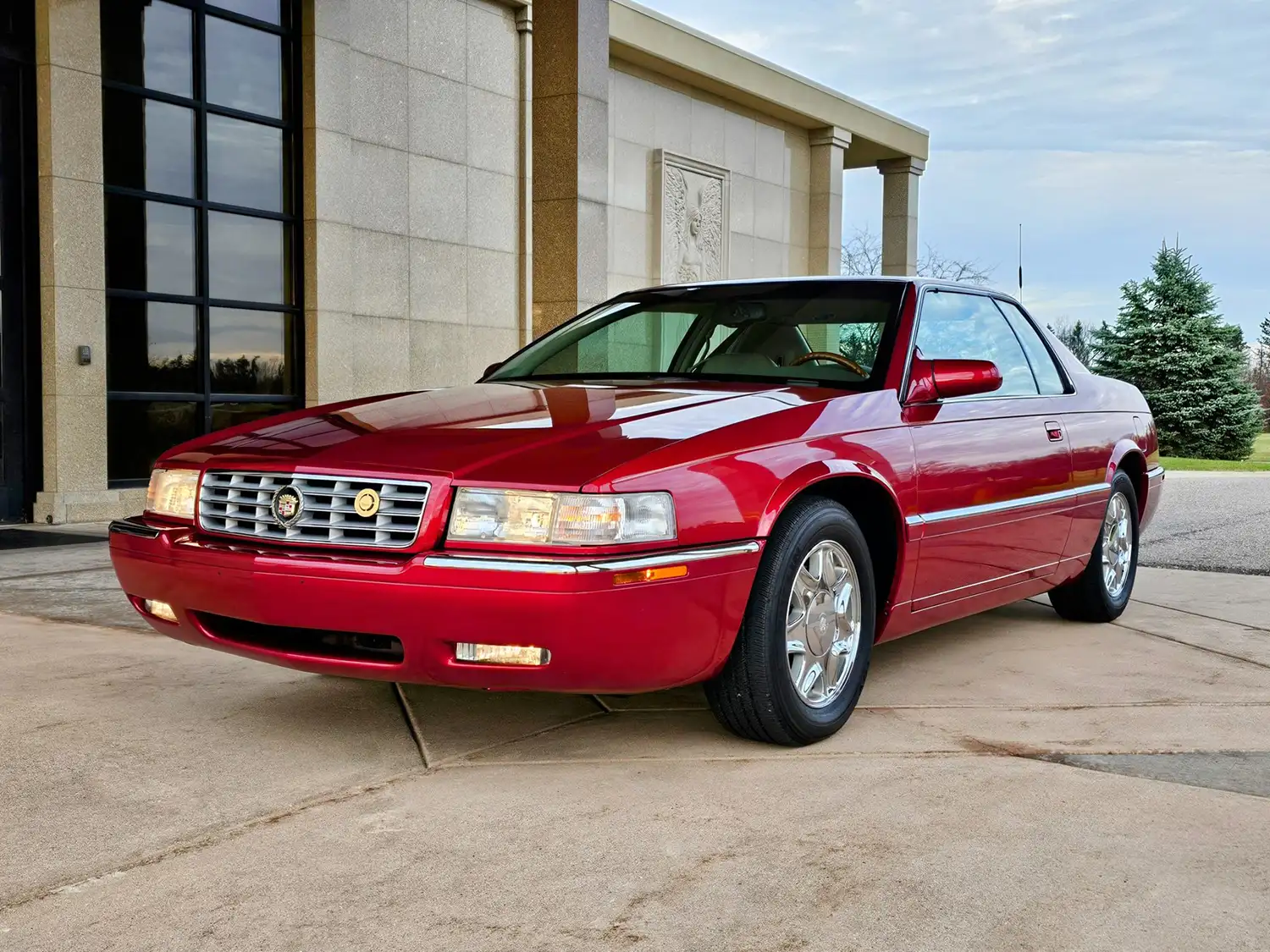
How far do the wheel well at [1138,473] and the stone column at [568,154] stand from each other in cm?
834

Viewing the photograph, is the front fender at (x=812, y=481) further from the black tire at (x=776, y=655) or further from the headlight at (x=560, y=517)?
the headlight at (x=560, y=517)

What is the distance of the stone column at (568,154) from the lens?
1398cm

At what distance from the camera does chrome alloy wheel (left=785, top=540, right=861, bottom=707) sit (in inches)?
147

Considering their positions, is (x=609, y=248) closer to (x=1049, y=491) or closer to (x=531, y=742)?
(x=1049, y=491)

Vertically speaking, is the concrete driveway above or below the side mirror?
below

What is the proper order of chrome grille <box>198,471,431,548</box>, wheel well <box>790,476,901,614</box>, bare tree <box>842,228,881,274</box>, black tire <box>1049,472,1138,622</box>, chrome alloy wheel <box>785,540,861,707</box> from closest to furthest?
chrome grille <box>198,471,431,548</box> < chrome alloy wheel <box>785,540,861,707</box> < wheel well <box>790,476,901,614</box> < black tire <box>1049,472,1138,622</box> < bare tree <box>842,228,881,274</box>

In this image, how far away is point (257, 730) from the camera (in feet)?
12.8

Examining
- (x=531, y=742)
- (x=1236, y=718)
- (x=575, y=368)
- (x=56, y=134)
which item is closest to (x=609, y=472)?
(x=531, y=742)

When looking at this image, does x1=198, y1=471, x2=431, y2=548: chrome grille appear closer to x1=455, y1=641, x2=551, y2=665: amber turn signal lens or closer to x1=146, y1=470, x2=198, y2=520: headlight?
x1=146, y1=470, x2=198, y2=520: headlight

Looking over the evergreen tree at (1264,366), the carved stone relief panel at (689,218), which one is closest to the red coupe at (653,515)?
the carved stone relief panel at (689,218)

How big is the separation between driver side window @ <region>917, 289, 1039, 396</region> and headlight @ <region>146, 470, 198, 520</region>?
2371mm

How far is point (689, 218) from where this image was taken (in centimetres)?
1995

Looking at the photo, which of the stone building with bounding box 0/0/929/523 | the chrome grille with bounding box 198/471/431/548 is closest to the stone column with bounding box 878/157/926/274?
the stone building with bounding box 0/0/929/523

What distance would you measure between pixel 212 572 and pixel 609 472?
1117 millimetres
